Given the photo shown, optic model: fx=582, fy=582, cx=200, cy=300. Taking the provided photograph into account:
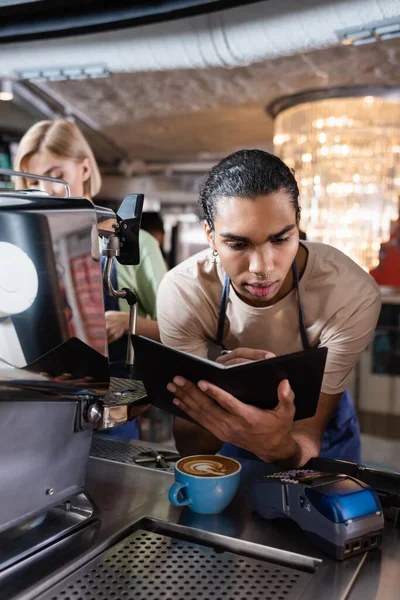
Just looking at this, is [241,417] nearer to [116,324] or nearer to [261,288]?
[261,288]

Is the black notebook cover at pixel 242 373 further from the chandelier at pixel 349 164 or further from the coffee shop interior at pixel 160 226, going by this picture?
the chandelier at pixel 349 164

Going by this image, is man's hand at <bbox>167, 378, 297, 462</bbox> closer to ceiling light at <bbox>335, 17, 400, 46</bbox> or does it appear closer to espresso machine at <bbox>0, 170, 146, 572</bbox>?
espresso machine at <bbox>0, 170, 146, 572</bbox>

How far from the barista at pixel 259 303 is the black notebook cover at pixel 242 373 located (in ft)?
0.10

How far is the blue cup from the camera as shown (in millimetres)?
971

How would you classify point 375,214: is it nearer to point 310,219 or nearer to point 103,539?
point 310,219

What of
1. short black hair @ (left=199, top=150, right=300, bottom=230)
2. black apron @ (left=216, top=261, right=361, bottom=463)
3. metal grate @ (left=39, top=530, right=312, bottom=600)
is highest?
short black hair @ (left=199, top=150, right=300, bottom=230)

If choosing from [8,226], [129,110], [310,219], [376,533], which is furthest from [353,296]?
[129,110]

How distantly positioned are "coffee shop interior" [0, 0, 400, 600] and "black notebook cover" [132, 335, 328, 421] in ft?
0.20

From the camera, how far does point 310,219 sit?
161 inches

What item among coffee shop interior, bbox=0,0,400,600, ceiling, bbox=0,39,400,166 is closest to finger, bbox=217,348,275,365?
coffee shop interior, bbox=0,0,400,600

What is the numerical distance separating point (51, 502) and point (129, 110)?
4.21 meters

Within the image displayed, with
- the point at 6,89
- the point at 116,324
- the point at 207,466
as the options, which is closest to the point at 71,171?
the point at 116,324

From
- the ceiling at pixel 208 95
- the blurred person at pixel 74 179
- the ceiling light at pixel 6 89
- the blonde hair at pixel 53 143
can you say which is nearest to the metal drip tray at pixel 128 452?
the blurred person at pixel 74 179

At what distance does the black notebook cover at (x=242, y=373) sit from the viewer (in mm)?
937
